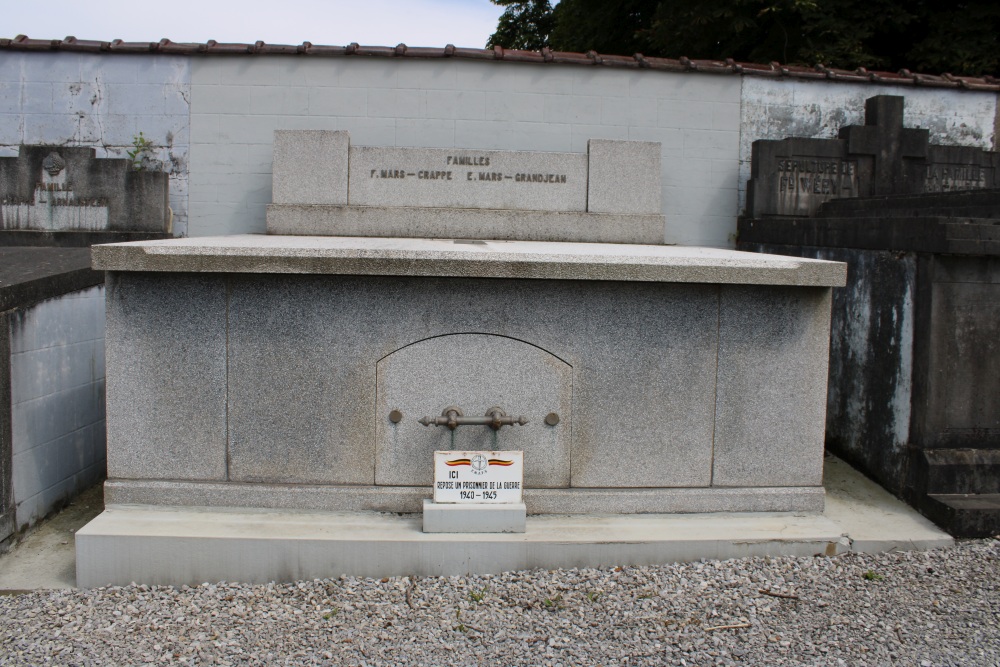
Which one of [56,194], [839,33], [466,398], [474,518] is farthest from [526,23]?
[474,518]

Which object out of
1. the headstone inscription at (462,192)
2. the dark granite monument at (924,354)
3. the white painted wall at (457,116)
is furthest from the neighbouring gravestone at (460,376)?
the white painted wall at (457,116)

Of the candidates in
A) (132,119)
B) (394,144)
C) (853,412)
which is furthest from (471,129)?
(853,412)

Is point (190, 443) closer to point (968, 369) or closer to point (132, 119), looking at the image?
point (968, 369)

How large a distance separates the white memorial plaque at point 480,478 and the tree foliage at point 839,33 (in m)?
9.89

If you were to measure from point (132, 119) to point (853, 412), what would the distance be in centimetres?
713

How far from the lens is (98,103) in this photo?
8.58 metres

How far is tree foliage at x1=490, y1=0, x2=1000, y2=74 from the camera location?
12.0m

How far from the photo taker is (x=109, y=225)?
796 centimetres

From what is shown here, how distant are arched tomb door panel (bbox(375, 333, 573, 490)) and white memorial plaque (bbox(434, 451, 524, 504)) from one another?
0.21 meters

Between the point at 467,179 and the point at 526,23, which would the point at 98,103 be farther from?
the point at 526,23

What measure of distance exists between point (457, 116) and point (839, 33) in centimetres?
662

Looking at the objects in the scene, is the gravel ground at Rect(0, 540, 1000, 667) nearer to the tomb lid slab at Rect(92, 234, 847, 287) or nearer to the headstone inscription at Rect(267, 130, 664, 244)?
the tomb lid slab at Rect(92, 234, 847, 287)

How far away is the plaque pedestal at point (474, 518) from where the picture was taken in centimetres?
403

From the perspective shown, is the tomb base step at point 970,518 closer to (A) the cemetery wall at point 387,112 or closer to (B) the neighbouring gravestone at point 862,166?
(B) the neighbouring gravestone at point 862,166
